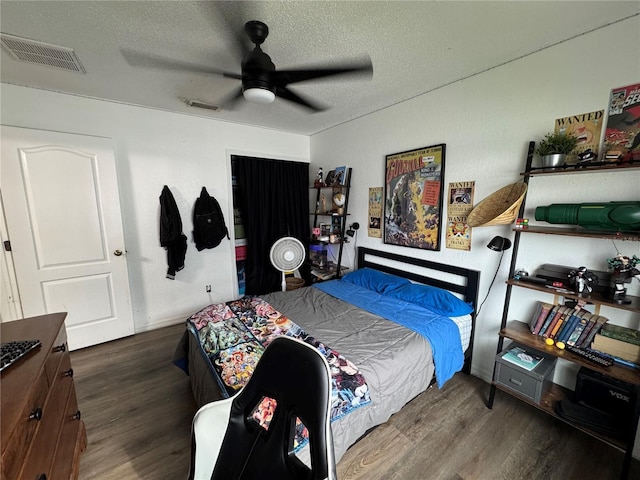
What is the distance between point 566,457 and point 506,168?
1901 mm

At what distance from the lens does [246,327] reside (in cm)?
194

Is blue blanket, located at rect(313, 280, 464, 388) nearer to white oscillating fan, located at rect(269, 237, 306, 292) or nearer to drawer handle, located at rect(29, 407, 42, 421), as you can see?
white oscillating fan, located at rect(269, 237, 306, 292)

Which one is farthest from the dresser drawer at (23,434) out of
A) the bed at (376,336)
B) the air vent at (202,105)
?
the air vent at (202,105)

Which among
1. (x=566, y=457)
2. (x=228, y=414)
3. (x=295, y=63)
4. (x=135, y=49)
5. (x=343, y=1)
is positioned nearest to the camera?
(x=228, y=414)

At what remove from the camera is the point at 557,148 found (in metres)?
1.68

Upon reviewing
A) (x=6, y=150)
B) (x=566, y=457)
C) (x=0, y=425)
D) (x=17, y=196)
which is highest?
(x=6, y=150)

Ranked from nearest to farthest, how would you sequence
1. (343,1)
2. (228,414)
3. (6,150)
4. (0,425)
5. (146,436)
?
(0,425), (228,414), (343,1), (146,436), (6,150)

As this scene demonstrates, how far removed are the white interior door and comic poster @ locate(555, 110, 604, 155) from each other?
3842mm

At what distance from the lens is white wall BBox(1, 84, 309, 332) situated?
253 centimetres

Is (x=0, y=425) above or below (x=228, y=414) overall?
above

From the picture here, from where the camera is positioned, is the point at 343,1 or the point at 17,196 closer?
the point at 343,1

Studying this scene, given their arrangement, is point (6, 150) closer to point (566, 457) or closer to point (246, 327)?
point (246, 327)

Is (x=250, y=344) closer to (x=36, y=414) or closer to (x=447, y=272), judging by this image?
(x=36, y=414)

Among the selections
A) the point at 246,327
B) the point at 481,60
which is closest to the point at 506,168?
the point at 481,60
